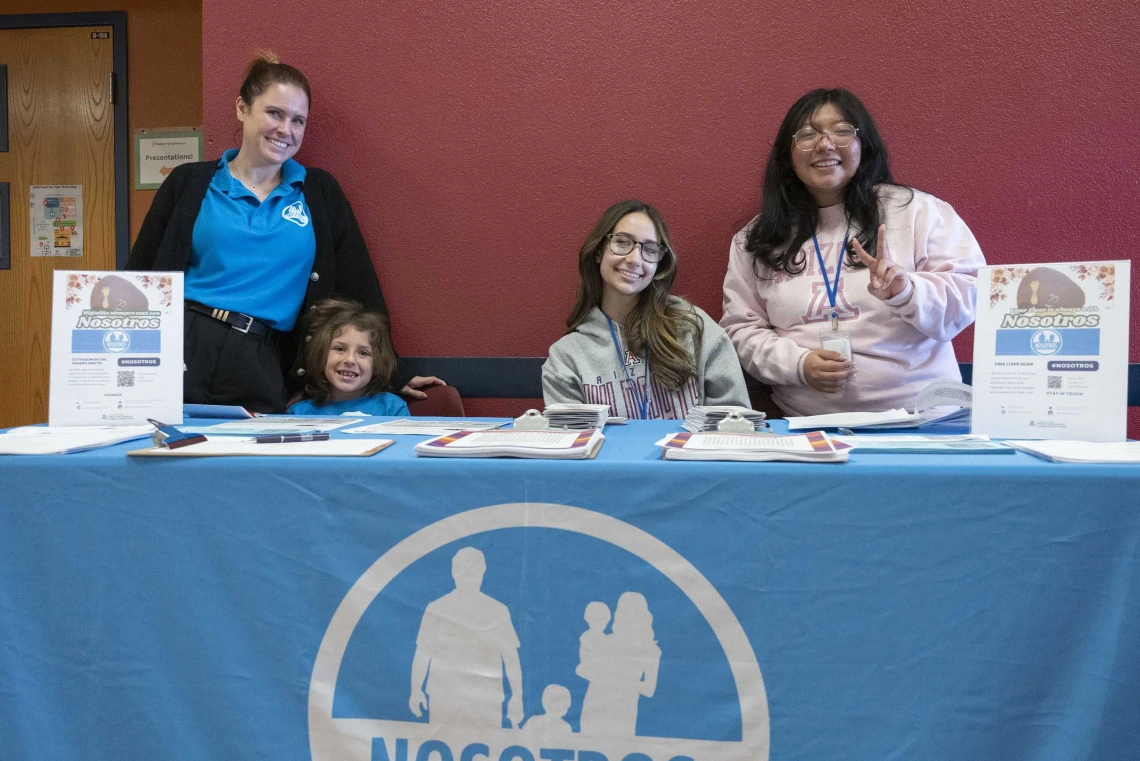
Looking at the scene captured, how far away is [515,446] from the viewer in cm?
122

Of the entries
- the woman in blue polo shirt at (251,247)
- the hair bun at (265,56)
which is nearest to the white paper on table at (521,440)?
the woman in blue polo shirt at (251,247)

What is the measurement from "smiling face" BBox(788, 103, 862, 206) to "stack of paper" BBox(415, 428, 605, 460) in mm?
1180

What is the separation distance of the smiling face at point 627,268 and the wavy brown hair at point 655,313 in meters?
0.02

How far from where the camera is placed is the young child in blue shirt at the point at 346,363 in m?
2.30

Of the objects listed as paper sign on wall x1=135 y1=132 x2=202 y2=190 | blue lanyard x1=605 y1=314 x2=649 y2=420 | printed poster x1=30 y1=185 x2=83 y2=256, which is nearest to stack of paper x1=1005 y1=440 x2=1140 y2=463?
blue lanyard x1=605 y1=314 x2=649 y2=420

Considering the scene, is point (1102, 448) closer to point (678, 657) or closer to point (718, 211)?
point (678, 657)

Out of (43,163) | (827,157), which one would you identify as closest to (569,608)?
(827,157)

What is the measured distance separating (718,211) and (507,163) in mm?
680

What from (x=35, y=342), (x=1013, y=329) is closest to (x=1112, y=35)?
(x=1013, y=329)

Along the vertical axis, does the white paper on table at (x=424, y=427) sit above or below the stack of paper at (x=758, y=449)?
below

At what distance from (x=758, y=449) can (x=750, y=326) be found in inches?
45.0

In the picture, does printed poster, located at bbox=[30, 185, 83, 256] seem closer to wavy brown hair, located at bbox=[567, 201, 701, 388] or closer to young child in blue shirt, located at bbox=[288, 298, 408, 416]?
young child in blue shirt, located at bbox=[288, 298, 408, 416]

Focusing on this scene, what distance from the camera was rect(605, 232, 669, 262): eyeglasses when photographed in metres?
2.12

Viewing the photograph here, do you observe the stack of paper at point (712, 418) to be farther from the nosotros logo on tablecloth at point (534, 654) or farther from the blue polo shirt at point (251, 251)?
the blue polo shirt at point (251, 251)
